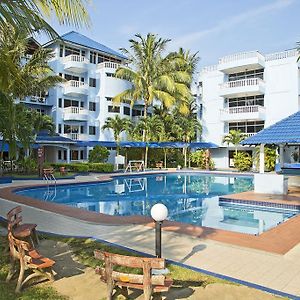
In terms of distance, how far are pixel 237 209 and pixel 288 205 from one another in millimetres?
2058

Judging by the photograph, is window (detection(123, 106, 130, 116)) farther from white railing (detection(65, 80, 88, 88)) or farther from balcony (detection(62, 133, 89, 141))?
balcony (detection(62, 133, 89, 141))

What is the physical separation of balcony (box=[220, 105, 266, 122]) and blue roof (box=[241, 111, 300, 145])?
1924cm

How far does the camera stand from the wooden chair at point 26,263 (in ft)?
16.8

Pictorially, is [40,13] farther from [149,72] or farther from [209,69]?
[209,69]

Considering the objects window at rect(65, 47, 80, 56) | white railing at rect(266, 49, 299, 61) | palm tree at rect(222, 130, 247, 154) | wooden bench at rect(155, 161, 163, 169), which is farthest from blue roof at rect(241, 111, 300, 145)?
window at rect(65, 47, 80, 56)

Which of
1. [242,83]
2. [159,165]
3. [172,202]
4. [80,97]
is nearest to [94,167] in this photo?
[159,165]

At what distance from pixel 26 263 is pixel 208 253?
3.72 metres

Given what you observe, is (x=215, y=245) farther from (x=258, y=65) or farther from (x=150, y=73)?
(x=258, y=65)

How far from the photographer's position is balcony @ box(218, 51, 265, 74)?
1364 inches

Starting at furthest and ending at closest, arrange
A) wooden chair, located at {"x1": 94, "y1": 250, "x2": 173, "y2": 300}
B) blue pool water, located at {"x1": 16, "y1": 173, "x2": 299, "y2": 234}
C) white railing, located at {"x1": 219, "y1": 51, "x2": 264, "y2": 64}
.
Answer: white railing, located at {"x1": 219, "y1": 51, "x2": 264, "y2": 64} < blue pool water, located at {"x1": 16, "y1": 173, "x2": 299, "y2": 234} < wooden chair, located at {"x1": 94, "y1": 250, "x2": 173, "y2": 300}

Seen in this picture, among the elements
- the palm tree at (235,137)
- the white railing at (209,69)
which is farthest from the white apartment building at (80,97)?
the palm tree at (235,137)

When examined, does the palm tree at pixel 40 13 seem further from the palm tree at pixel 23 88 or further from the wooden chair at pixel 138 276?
the palm tree at pixel 23 88

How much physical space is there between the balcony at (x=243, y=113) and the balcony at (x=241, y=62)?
4.36 meters

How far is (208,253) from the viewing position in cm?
713
